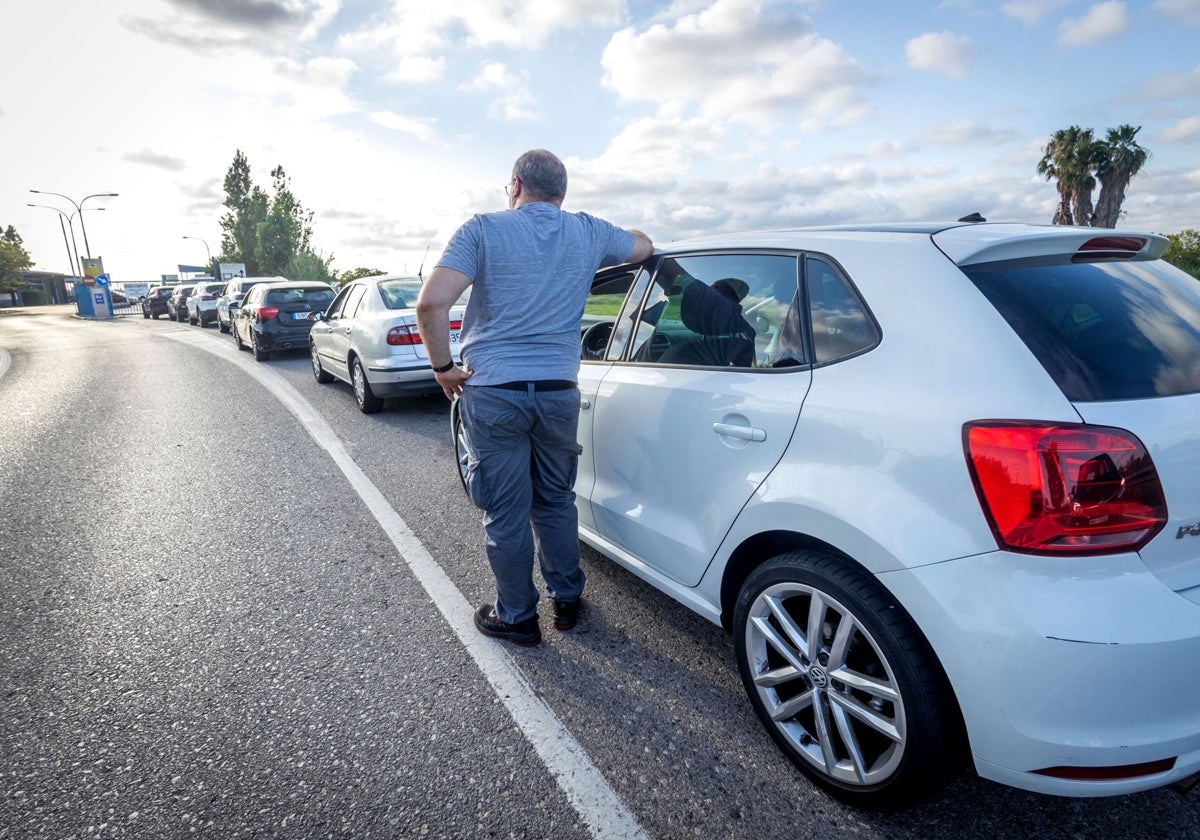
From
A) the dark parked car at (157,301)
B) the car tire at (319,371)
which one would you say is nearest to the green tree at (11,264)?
the dark parked car at (157,301)

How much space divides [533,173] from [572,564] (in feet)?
5.50

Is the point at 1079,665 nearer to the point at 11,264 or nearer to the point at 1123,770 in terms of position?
the point at 1123,770

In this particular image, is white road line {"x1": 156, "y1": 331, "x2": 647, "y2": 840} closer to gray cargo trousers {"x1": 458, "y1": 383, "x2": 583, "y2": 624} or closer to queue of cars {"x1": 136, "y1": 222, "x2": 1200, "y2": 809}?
gray cargo trousers {"x1": 458, "y1": 383, "x2": 583, "y2": 624}

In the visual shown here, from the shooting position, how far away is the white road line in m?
1.95

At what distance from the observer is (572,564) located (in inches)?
117

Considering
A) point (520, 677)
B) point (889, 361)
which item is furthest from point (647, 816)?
point (889, 361)

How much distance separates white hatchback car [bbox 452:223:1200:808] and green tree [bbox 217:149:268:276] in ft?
262

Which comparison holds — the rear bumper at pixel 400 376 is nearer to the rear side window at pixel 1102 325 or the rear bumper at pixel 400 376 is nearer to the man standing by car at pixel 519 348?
the man standing by car at pixel 519 348

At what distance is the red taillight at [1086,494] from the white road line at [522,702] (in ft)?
4.35

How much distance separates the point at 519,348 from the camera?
8.66 ft

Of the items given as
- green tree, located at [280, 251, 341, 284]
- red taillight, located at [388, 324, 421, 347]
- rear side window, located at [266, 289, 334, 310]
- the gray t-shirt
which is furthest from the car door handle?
green tree, located at [280, 251, 341, 284]

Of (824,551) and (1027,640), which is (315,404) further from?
(1027,640)

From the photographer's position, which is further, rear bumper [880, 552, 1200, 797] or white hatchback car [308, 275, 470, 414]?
white hatchback car [308, 275, 470, 414]

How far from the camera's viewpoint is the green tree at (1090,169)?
32.1m
